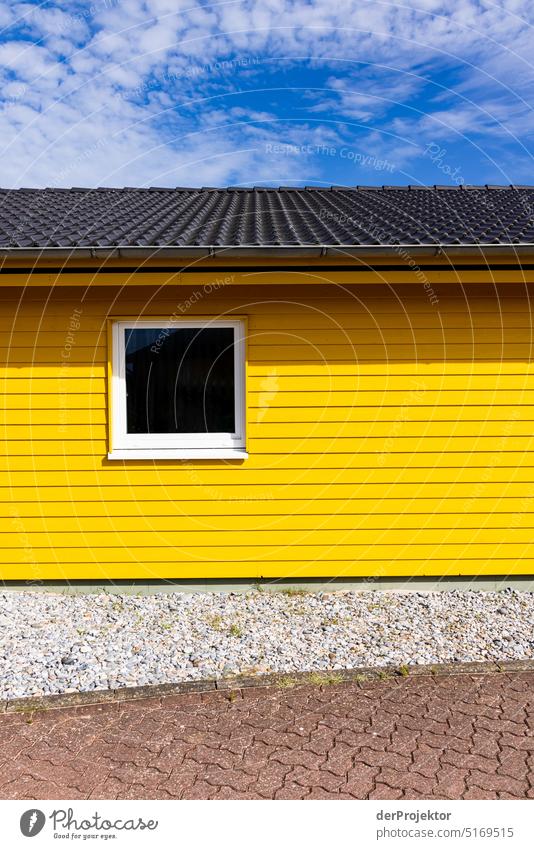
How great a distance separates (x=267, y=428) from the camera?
5.98m

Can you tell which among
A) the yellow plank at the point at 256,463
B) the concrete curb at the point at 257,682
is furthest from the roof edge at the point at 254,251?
the concrete curb at the point at 257,682

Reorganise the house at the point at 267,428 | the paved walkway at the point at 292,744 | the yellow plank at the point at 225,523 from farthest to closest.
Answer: the yellow plank at the point at 225,523
the house at the point at 267,428
the paved walkway at the point at 292,744

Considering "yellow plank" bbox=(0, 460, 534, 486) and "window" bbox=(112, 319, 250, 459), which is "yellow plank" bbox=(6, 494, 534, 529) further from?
"window" bbox=(112, 319, 250, 459)

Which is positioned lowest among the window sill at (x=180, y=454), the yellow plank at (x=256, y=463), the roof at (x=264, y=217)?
the yellow plank at (x=256, y=463)

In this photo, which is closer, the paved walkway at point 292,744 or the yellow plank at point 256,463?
the paved walkway at point 292,744

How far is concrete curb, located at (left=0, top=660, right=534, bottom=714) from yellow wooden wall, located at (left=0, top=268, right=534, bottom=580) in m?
1.75

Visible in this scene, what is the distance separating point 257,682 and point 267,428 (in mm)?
2484

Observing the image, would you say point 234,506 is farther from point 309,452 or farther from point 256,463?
point 309,452

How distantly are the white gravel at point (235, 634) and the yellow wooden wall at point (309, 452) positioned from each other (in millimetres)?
298

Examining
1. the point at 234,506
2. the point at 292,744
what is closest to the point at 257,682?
the point at 292,744

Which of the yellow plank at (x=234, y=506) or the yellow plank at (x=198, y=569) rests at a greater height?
the yellow plank at (x=234, y=506)

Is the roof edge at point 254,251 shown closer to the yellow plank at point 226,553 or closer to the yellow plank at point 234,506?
the yellow plank at point 234,506

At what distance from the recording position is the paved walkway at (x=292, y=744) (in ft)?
10.2
